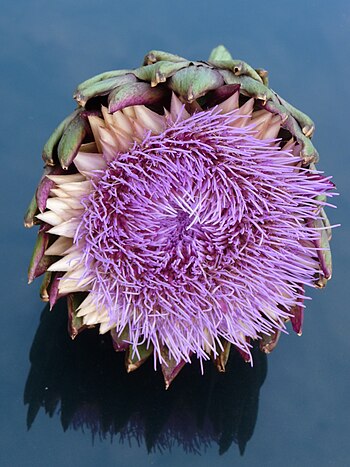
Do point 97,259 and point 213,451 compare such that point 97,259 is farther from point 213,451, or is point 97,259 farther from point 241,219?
point 213,451

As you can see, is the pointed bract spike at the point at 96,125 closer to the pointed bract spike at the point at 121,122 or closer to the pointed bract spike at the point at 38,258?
the pointed bract spike at the point at 121,122

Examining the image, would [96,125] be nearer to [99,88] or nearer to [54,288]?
[99,88]

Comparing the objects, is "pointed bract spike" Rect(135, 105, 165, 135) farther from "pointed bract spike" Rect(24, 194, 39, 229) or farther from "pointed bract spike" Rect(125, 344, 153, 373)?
"pointed bract spike" Rect(125, 344, 153, 373)

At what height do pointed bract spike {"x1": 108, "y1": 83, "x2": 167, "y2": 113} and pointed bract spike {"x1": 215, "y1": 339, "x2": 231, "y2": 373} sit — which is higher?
pointed bract spike {"x1": 108, "y1": 83, "x2": 167, "y2": 113}

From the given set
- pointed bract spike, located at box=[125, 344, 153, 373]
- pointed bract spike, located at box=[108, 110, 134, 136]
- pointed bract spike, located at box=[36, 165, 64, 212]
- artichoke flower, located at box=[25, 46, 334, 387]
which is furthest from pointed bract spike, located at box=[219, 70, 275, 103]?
pointed bract spike, located at box=[125, 344, 153, 373]

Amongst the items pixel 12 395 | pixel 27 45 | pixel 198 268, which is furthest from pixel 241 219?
pixel 27 45

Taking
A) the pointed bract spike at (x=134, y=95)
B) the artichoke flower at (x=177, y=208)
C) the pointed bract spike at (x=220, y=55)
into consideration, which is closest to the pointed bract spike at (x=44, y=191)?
the artichoke flower at (x=177, y=208)

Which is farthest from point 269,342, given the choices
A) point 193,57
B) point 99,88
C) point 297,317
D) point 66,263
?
point 193,57
